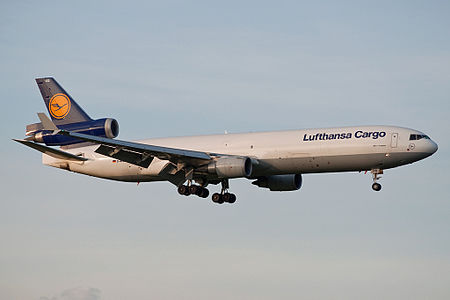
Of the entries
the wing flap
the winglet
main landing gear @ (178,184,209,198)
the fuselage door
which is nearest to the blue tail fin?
the wing flap

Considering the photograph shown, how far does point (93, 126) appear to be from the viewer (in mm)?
70375

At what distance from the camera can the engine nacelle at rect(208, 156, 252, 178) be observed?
66625 mm

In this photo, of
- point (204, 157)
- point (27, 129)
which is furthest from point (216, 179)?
point (27, 129)

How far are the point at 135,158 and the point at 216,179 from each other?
667 centimetres

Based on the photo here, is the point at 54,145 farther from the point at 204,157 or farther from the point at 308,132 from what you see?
the point at 308,132

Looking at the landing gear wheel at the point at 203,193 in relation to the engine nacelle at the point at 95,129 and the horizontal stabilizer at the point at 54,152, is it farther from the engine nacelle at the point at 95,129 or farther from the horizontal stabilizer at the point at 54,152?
the horizontal stabilizer at the point at 54,152

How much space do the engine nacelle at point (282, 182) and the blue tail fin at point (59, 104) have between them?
15344 mm

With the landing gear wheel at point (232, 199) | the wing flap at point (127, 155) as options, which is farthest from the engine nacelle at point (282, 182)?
the wing flap at point (127, 155)

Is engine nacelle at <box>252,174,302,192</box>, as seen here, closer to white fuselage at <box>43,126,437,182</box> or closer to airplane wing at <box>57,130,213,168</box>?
white fuselage at <box>43,126,437,182</box>

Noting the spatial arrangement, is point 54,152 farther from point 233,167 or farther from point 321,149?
point 321,149

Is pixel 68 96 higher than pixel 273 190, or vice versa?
pixel 68 96

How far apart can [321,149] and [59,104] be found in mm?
22858

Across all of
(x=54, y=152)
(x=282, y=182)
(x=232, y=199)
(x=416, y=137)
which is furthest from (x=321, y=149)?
(x=54, y=152)

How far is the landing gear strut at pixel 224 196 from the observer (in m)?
73.6
